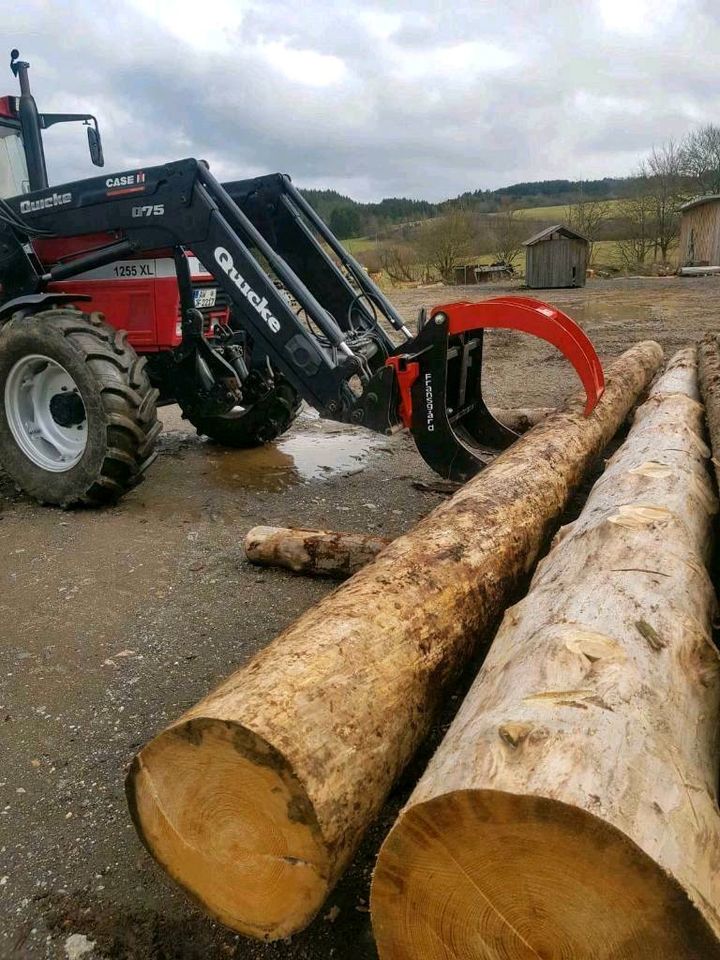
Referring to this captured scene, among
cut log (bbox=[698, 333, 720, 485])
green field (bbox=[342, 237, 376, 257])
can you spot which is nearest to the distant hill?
green field (bbox=[342, 237, 376, 257])

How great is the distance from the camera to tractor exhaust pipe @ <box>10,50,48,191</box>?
21.8 ft

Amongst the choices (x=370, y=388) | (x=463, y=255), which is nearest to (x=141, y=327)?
(x=370, y=388)

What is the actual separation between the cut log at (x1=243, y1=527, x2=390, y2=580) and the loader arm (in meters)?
0.98

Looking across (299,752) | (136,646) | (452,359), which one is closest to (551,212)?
(452,359)

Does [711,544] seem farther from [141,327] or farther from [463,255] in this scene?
[463,255]

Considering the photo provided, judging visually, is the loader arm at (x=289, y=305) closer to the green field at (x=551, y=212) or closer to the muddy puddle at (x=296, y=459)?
the muddy puddle at (x=296, y=459)

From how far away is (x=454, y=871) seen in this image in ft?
5.15

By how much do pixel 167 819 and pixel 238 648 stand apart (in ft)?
5.36

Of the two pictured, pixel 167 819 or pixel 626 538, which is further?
pixel 626 538

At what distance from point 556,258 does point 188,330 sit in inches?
799

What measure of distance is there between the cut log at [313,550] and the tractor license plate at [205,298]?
109 inches

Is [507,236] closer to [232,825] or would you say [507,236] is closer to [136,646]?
[136,646]

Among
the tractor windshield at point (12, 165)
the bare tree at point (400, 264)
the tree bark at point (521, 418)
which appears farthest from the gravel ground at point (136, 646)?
the bare tree at point (400, 264)

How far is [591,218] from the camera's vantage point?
→ 122 feet
